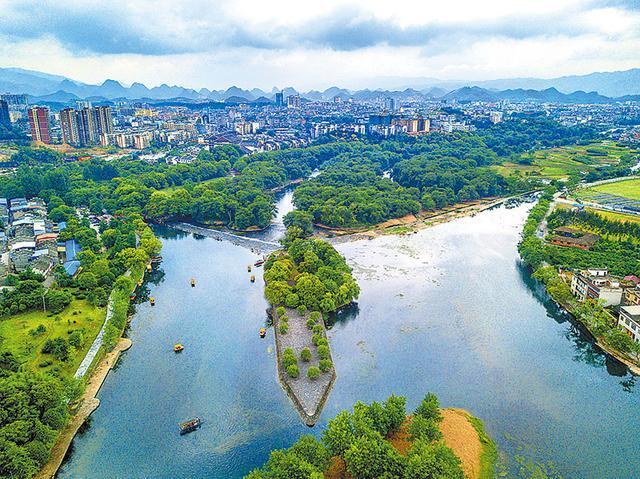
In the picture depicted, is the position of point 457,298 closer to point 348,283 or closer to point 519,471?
point 348,283

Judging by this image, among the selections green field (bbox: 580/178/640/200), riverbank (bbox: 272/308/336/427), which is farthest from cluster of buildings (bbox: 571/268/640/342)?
green field (bbox: 580/178/640/200)

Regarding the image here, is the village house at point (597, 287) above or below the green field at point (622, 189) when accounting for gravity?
below

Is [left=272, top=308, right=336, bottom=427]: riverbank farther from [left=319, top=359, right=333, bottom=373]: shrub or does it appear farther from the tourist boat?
the tourist boat

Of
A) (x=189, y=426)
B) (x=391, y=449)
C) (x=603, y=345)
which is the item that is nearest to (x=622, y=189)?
(x=603, y=345)

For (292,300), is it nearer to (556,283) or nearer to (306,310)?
(306,310)

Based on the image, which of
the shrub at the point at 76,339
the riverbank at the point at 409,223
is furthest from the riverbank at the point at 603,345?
the shrub at the point at 76,339

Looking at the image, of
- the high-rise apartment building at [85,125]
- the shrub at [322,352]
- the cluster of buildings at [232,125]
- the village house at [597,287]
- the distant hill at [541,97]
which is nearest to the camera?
the shrub at [322,352]

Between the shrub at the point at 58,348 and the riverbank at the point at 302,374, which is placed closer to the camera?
the riverbank at the point at 302,374

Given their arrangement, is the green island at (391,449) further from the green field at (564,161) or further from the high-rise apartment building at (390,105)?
the high-rise apartment building at (390,105)
